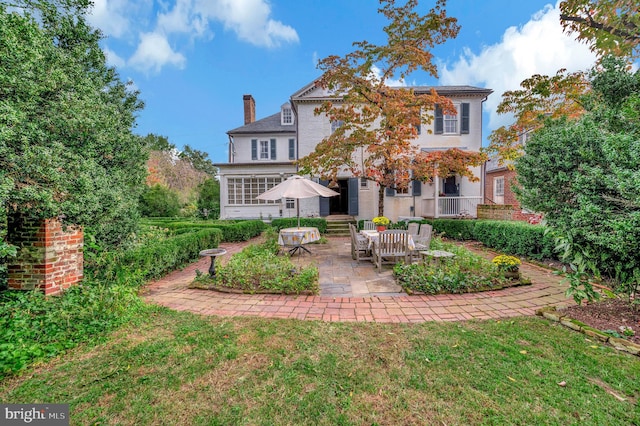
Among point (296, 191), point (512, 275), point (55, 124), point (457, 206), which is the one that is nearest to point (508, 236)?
point (512, 275)

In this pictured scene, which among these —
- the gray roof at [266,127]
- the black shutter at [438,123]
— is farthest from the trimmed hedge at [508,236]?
the gray roof at [266,127]

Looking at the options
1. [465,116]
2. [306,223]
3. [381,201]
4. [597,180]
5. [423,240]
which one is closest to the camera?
[597,180]

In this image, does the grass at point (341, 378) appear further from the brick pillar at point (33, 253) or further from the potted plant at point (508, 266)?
the potted plant at point (508, 266)

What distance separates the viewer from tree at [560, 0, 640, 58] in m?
5.40

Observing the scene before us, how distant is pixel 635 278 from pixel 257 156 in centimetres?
1838

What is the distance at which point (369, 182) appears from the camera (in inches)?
579

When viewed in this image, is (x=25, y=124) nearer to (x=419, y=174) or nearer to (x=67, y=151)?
(x=67, y=151)

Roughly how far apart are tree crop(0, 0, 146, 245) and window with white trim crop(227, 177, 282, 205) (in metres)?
11.1

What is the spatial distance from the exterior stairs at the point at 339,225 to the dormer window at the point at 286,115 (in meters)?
8.90

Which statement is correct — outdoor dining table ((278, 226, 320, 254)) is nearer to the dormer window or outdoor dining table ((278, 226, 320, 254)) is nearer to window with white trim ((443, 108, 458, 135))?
window with white trim ((443, 108, 458, 135))

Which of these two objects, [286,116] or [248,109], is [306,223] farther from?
[248,109]

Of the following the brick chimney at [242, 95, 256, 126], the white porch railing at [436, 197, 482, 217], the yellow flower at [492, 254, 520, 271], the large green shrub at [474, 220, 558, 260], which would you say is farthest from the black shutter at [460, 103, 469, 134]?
the brick chimney at [242, 95, 256, 126]

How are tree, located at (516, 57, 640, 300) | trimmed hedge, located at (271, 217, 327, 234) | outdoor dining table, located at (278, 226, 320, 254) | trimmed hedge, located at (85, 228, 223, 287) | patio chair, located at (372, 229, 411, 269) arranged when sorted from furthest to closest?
trimmed hedge, located at (271, 217, 327, 234), outdoor dining table, located at (278, 226, 320, 254), patio chair, located at (372, 229, 411, 269), trimmed hedge, located at (85, 228, 223, 287), tree, located at (516, 57, 640, 300)

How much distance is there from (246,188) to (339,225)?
6.42 meters
